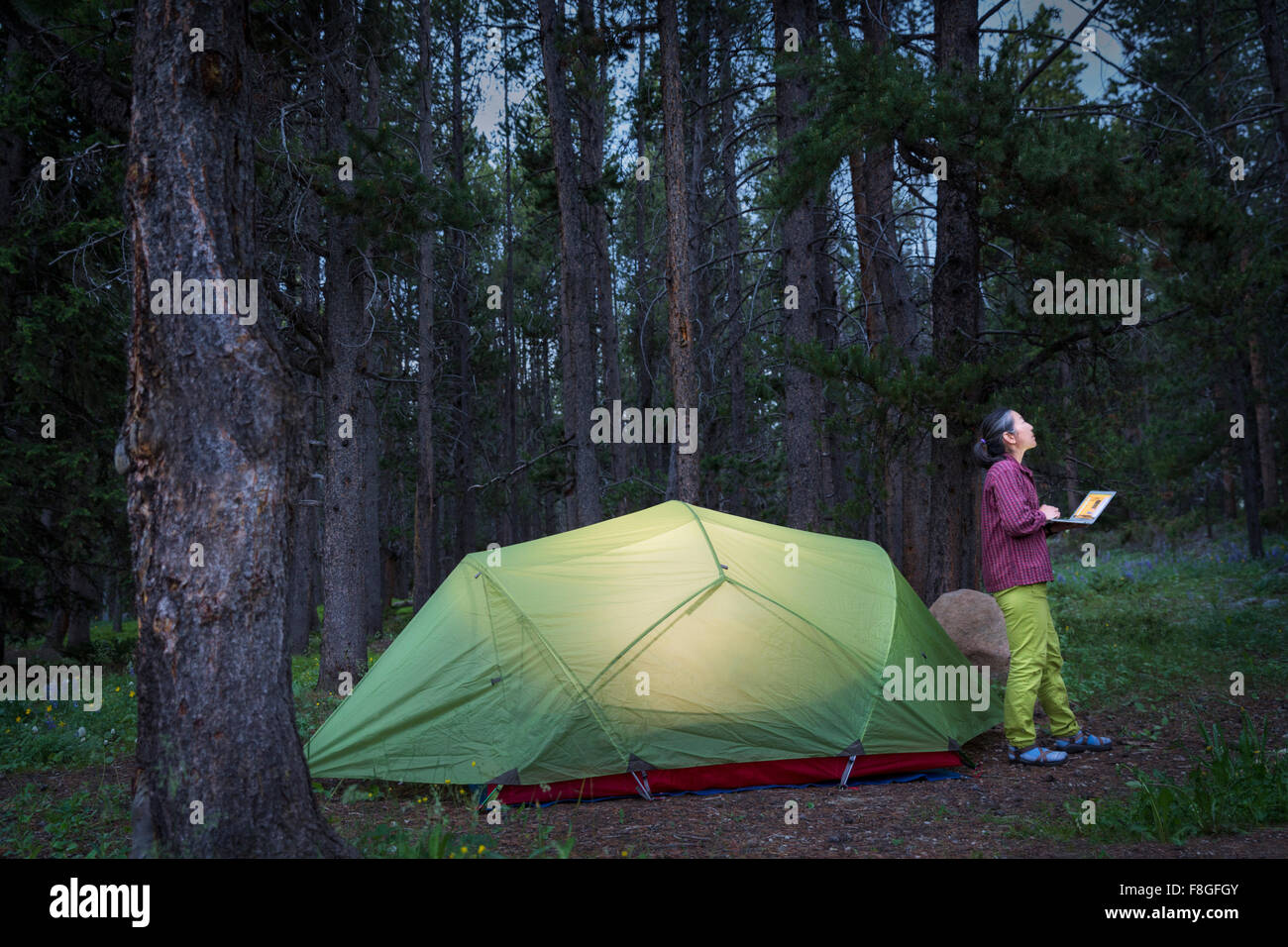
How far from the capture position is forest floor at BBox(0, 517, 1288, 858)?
439cm

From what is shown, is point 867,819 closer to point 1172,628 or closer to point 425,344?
point 1172,628

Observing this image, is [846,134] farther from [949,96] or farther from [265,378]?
[265,378]

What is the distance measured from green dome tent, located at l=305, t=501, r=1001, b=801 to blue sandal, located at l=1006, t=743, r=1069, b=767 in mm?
382

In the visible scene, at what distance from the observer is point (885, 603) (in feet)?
21.5

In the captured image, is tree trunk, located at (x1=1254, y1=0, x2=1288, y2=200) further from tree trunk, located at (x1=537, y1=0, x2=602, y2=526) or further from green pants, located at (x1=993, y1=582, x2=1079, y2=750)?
tree trunk, located at (x1=537, y1=0, x2=602, y2=526)

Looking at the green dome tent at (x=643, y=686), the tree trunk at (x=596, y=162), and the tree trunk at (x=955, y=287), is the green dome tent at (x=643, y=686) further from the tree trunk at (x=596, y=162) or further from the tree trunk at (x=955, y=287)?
the tree trunk at (x=596, y=162)

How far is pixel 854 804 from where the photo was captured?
17.6 feet

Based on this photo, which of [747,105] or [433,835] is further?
[747,105]

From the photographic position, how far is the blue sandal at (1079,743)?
611 centimetres

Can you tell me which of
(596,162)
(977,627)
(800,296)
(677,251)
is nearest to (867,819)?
(977,627)

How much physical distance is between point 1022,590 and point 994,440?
43.5 inches

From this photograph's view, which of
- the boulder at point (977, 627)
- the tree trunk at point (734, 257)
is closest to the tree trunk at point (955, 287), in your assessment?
the boulder at point (977, 627)
